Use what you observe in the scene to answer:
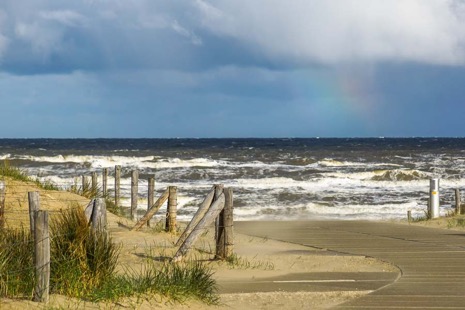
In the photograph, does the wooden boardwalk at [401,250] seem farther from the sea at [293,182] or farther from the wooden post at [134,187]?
the sea at [293,182]

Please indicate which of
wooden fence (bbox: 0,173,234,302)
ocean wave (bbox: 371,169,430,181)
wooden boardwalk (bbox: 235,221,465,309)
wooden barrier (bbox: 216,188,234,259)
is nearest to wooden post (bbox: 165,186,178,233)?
wooden fence (bbox: 0,173,234,302)

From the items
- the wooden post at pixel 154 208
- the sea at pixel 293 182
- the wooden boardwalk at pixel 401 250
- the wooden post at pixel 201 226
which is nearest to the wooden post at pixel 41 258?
the wooden boardwalk at pixel 401 250

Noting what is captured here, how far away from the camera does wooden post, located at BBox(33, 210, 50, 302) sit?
316 inches

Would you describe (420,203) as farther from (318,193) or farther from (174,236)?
(174,236)

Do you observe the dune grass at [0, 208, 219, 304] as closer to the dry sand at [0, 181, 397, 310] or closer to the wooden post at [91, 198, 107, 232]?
the wooden post at [91, 198, 107, 232]

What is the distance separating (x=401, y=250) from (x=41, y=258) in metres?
8.40

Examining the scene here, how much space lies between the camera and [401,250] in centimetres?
1460

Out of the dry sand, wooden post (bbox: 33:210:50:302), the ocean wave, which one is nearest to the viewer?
wooden post (bbox: 33:210:50:302)

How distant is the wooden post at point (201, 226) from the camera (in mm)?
12070

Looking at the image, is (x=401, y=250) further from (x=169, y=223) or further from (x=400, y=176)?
(x=400, y=176)

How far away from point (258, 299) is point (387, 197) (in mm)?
24823

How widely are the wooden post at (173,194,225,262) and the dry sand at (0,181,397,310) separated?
1.49ft

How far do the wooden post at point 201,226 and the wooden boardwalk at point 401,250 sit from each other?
304 cm

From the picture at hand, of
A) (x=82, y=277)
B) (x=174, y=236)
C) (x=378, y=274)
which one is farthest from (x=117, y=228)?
(x=82, y=277)
